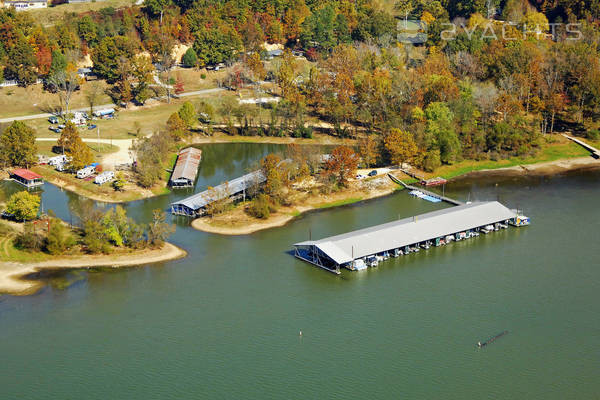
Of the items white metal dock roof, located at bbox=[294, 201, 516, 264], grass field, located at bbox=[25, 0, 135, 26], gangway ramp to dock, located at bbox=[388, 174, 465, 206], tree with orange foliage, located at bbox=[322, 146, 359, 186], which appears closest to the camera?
white metal dock roof, located at bbox=[294, 201, 516, 264]

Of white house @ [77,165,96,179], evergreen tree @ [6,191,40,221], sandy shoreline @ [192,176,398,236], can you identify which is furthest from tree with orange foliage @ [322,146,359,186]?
evergreen tree @ [6,191,40,221]

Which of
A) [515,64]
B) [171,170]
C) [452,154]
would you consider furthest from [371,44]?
[171,170]

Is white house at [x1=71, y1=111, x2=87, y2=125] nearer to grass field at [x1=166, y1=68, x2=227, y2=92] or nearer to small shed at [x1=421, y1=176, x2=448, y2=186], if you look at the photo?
grass field at [x1=166, y1=68, x2=227, y2=92]

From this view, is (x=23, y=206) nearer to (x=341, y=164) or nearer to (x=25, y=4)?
(x=341, y=164)

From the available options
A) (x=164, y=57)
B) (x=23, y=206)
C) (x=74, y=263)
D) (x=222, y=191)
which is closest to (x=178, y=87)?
(x=164, y=57)

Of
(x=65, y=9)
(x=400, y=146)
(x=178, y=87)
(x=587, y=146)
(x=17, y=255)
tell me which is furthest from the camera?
(x=65, y=9)

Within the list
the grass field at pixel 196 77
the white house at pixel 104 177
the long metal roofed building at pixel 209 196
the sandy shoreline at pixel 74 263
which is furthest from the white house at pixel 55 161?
the grass field at pixel 196 77
